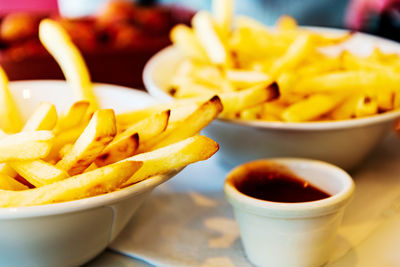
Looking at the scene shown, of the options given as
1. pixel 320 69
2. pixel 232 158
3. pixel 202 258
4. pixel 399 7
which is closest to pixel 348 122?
pixel 320 69

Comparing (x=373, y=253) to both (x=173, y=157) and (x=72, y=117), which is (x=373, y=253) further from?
(x=72, y=117)

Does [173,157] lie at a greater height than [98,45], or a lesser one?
greater

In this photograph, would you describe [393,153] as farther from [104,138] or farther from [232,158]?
[104,138]

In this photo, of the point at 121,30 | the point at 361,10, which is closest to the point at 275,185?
the point at 121,30

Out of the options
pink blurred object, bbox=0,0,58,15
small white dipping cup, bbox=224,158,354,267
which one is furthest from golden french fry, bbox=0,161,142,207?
pink blurred object, bbox=0,0,58,15

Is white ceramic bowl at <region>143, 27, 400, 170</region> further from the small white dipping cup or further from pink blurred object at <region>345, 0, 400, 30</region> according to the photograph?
pink blurred object at <region>345, 0, 400, 30</region>

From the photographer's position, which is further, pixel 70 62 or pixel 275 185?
pixel 70 62

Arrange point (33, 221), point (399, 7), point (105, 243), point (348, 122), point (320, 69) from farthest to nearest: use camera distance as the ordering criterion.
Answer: point (399, 7)
point (320, 69)
point (348, 122)
point (105, 243)
point (33, 221)

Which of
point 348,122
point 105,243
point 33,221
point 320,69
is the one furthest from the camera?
point 320,69
